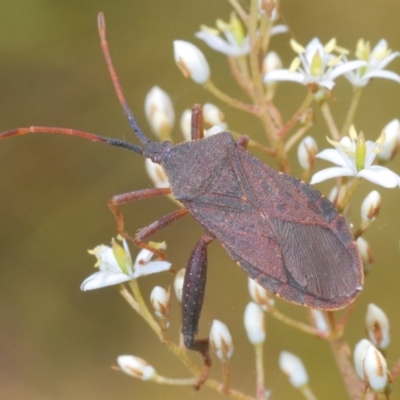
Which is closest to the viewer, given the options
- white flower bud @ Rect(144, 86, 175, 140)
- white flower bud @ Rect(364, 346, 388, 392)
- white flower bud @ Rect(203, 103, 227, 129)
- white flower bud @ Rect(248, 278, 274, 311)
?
white flower bud @ Rect(364, 346, 388, 392)

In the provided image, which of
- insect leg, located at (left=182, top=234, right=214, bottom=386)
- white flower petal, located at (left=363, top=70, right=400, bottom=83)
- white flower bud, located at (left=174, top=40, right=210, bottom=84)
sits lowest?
insect leg, located at (left=182, top=234, right=214, bottom=386)

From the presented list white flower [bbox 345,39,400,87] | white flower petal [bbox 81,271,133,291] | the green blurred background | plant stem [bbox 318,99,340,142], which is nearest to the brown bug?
white flower petal [bbox 81,271,133,291]

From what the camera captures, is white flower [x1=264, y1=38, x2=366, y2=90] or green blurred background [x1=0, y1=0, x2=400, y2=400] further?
green blurred background [x1=0, y1=0, x2=400, y2=400]

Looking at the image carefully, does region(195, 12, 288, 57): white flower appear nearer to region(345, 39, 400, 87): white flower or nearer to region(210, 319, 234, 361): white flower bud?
region(345, 39, 400, 87): white flower

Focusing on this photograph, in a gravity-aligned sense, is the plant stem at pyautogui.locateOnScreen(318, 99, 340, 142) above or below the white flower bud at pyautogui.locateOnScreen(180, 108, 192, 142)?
below

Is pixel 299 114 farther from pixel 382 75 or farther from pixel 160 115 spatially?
pixel 160 115

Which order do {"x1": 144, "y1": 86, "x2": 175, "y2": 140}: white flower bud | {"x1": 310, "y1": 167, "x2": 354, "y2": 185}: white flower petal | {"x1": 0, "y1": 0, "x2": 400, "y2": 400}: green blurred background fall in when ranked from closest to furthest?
{"x1": 310, "y1": 167, "x2": 354, "y2": 185}: white flower petal → {"x1": 144, "y1": 86, "x2": 175, "y2": 140}: white flower bud → {"x1": 0, "y1": 0, "x2": 400, "y2": 400}: green blurred background

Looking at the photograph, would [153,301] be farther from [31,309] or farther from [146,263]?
[31,309]
